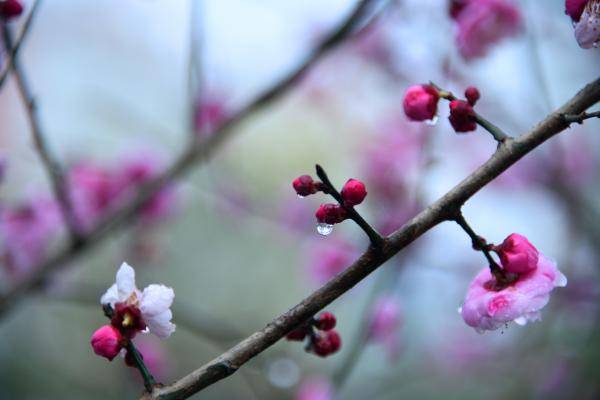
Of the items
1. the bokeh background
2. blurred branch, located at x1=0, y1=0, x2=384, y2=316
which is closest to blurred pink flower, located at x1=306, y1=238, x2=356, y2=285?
the bokeh background

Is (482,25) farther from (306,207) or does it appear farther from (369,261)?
(306,207)

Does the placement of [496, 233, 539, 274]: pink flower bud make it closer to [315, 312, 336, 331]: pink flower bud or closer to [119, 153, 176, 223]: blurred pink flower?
[315, 312, 336, 331]: pink flower bud

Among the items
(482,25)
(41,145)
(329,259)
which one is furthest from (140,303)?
(329,259)

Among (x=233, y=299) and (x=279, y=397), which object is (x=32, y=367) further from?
(x=279, y=397)

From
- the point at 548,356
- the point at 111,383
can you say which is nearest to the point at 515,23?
the point at 548,356

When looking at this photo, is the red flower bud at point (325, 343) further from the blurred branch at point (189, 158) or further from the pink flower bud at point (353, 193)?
the blurred branch at point (189, 158)

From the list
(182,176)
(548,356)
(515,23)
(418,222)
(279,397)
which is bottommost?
(548,356)
